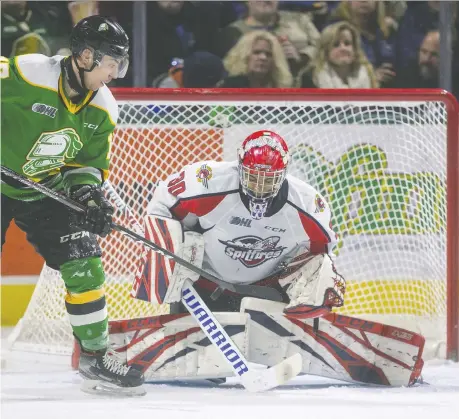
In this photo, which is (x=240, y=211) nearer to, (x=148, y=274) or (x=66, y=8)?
(x=148, y=274)

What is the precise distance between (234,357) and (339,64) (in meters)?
2.04

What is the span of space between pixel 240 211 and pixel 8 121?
0.85 m

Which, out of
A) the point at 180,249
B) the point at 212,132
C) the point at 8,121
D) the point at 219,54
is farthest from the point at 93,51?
the point at 219,54

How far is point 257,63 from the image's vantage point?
500cm

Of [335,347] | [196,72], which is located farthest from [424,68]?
[335,347]

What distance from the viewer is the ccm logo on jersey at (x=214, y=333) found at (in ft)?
11.3

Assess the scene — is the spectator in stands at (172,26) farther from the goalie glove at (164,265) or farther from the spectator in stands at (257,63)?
the goalie glove at (164,265)

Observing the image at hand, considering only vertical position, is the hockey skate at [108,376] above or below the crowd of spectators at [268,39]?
below

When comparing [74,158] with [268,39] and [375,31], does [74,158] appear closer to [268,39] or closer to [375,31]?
[268,39]

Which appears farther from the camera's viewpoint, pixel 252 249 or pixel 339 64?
pixel 339 64

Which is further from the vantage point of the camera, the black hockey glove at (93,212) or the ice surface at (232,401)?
the black hockey glove at (93,212)

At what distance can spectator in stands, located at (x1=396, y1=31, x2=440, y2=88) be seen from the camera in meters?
5.12

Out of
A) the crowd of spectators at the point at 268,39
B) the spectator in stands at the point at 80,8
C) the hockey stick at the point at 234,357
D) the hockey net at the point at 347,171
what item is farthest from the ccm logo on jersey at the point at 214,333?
the spectator in stands at the point at 80,8

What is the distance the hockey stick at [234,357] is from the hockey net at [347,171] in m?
0.69
